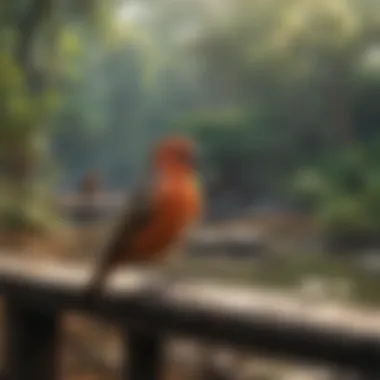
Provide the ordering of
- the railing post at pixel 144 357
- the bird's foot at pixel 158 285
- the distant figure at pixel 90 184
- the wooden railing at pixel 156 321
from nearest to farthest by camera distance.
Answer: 1. the wooden railing at pixel 156 321
2. the bird's foot at pixel 158 285
3. the railing post at pixel 144 357
4. the distant figure at pixel 90 184

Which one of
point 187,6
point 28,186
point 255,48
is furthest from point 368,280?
point 28,186

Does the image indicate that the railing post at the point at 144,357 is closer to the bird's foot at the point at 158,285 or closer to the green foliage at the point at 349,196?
the bird's foot at the point at 158,285

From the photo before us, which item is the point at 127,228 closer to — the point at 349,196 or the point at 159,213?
the point at 159,213

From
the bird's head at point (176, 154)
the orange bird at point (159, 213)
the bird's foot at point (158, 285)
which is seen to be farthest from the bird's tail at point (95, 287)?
the bird's head at point (176, 154)

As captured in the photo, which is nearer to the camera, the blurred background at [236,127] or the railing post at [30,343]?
the blurred background at [236,127]

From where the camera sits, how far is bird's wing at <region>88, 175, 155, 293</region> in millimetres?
1696

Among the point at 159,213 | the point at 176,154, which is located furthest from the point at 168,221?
the point at 176,154

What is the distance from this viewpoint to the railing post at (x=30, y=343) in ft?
6.41

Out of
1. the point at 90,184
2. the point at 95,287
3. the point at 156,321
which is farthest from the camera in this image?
the point at 90,184

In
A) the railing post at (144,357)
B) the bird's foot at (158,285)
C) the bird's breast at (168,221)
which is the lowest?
the railing post at (144,357)

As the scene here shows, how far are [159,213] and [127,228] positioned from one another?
0.26ft

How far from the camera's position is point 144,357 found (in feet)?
5.85

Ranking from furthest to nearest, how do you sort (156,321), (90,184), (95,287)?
(90,184), (95,287), (156,321)

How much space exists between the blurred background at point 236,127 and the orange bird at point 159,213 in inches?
1.9
